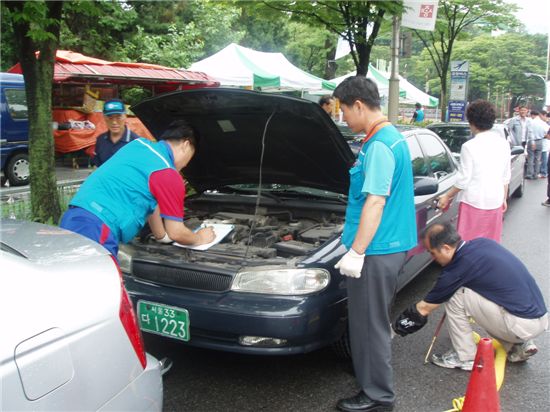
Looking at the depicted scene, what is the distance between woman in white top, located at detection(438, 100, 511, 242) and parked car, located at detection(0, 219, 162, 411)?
10.3ft

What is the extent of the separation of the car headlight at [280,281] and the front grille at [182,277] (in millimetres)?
87

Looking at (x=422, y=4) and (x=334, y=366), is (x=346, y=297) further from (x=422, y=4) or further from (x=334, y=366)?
(x=422, y=4)

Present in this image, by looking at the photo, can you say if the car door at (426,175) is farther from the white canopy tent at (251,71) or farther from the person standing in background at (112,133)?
the white canopy tent at (251,71)

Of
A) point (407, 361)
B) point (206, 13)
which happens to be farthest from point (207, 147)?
point (206, 13)

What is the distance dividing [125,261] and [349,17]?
22.2 ft

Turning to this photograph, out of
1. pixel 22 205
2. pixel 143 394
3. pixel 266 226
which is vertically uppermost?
pixel 266 226

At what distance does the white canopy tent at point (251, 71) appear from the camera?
14289mm

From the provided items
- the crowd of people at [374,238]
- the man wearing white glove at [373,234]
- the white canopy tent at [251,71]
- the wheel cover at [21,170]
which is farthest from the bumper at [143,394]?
the white canopy tent at [251,71]

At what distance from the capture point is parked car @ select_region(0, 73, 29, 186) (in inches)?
430

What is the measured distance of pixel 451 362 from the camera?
11.2 ft

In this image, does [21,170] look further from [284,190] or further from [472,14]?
[472,14]

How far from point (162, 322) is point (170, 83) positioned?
15.2m

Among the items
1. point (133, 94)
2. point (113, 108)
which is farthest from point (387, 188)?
point (133, 94)

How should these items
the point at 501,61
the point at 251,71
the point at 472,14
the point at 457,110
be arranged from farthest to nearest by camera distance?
the point at 501,61 → the point at 457,110 → the point at 472,14 → the point at 251,71
